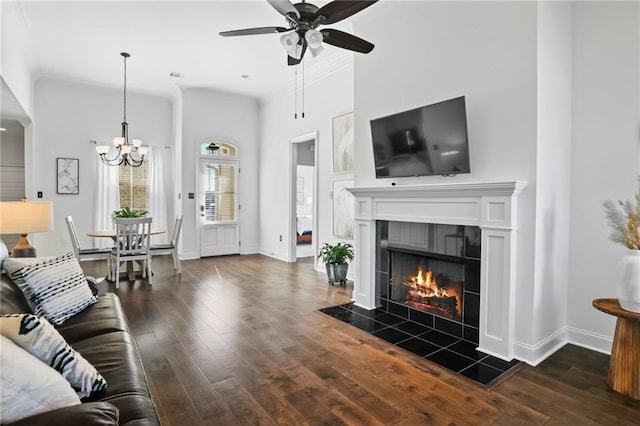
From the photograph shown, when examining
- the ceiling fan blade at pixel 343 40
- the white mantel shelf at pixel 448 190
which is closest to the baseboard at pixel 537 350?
the white mantel shelf at pixel 448 190

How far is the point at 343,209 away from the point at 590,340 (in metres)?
3.29

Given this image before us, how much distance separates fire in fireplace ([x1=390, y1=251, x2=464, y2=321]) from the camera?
3.19 metres

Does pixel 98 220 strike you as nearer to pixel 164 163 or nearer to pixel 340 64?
pixel 164 163

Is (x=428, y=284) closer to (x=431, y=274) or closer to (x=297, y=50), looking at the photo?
(x=431, y=274)

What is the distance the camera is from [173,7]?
3.94m

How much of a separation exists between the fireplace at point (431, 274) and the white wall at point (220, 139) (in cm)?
452

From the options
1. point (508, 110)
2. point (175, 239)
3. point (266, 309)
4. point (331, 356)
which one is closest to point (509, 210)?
point (508, 110)

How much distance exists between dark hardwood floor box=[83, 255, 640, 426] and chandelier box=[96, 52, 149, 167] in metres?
2.88

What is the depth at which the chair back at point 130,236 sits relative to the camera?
487 cm

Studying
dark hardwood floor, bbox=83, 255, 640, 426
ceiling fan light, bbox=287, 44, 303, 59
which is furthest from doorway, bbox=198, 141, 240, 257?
ceiling fan light, bbox=287, 44, 303, 59

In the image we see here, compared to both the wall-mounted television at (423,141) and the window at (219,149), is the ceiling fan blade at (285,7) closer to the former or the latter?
the wall-mounted television at (423,141)

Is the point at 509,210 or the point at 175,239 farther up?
the point at 509,210

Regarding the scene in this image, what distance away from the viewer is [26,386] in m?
1.02

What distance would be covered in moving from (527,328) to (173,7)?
469cm
